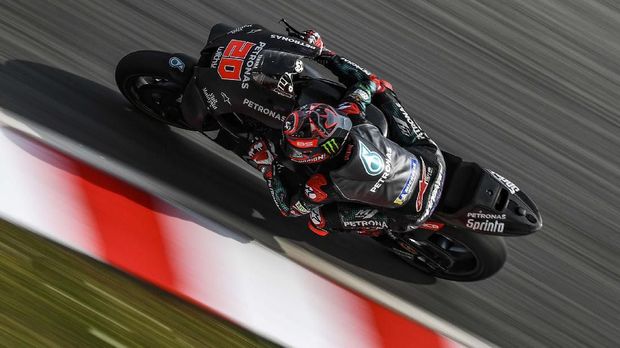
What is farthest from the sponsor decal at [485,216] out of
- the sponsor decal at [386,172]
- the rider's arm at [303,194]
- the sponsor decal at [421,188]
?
the rider's arm at [303,194]

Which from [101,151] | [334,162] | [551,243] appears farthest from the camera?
[551,243]

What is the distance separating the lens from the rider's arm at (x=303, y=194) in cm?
503

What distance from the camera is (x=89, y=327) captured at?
15.4 ft

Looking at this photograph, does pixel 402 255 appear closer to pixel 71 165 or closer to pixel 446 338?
pixel 446 338

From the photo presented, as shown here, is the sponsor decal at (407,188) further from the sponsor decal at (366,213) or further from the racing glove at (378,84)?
the racing glove at (378,84)

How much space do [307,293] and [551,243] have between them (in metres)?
2.30

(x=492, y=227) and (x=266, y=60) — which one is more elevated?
(x=266, y=60)

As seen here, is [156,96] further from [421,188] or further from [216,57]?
[421,188]

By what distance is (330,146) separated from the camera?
467 centimetres

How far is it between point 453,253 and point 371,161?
1.69 m

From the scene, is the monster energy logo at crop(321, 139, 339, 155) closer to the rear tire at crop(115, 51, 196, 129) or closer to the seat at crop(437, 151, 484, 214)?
the seat at crop(437, 151, 484, 214)

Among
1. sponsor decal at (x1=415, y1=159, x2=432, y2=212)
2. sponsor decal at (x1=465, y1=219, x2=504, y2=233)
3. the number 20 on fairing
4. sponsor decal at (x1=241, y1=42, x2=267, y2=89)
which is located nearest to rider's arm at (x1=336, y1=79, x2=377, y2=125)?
sponsor decal at (x1=415, y1=159, x2=432, y2=212)

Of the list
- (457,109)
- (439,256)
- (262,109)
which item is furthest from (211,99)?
(457,109)

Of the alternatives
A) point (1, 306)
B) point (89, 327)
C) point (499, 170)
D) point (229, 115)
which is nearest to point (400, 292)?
point (499, 170)
